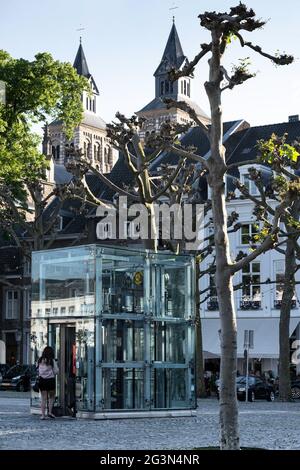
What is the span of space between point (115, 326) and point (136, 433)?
503 centimetres

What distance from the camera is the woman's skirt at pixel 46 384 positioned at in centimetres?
2302

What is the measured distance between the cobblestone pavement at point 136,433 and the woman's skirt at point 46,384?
71 cm

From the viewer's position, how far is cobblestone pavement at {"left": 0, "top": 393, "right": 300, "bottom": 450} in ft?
53.5

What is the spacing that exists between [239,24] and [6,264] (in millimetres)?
60131

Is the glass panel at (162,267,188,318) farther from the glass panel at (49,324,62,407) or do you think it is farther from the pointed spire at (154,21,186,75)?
the pointed spire at (154,21,186,75)

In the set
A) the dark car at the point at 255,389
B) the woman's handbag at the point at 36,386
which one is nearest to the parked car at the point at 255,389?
the dark car at the point at 255,389

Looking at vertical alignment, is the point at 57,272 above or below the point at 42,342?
above

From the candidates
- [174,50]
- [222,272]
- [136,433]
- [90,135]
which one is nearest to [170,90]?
[174,50]

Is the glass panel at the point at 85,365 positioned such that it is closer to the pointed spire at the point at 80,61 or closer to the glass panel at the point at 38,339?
the glass panel at the point at 38,339

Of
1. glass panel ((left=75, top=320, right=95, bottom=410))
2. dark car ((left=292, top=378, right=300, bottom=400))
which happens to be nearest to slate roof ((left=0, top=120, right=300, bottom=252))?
dark car ((left=292, top=378, right=300, bottom=400))

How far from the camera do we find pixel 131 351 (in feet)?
79.5

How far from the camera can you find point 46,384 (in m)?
23.0
